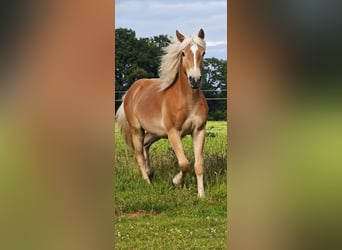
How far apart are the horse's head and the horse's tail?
0.26 metres

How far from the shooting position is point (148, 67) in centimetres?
158

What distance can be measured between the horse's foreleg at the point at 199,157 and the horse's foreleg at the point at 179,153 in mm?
37

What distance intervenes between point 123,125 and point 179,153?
22 centimetres

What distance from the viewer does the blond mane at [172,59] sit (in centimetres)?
154

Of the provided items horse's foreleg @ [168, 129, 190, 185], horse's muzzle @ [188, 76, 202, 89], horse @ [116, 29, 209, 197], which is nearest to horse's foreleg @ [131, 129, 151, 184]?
horse @ [116, 29, 209, 197]

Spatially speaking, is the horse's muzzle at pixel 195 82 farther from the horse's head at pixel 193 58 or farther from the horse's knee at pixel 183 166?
the horse's knee at pixel 183 166

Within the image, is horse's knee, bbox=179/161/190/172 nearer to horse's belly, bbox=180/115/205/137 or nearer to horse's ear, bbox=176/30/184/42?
horse's belly, bbox=180/115/205/137

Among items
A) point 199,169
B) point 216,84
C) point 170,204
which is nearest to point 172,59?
point 216,84

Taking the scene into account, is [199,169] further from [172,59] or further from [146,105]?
[172,59]
